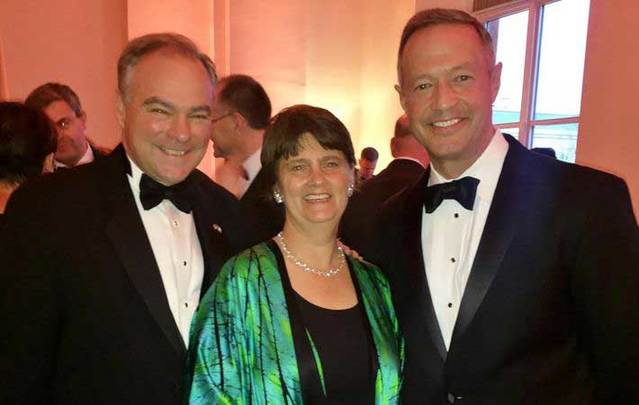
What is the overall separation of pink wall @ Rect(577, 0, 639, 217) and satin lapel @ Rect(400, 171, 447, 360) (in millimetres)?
2630

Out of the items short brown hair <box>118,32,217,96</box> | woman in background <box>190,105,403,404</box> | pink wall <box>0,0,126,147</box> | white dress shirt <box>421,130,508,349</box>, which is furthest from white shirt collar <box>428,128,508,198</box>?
Result: pink wall <box>0,0,126,147</box>

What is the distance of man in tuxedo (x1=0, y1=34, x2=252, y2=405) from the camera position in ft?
4.50

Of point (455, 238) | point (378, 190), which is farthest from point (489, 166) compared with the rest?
point (378, 190)

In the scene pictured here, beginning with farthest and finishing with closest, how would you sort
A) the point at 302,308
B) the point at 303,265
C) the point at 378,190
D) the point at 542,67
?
the point at 542,67, the point at 378,190, the point at 303,265, the point at 302,308

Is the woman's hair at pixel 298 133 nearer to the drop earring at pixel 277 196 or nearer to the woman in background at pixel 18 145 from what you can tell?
the drop earring at pixel 277 196

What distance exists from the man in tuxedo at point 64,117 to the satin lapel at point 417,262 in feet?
8.22

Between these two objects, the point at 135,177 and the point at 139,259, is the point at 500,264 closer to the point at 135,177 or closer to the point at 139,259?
the point at 139,259

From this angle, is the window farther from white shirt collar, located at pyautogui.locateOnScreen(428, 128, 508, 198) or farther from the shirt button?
the shirt button

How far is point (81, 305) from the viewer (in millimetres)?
1399

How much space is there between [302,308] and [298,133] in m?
0.57

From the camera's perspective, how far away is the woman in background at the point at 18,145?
2098 mm

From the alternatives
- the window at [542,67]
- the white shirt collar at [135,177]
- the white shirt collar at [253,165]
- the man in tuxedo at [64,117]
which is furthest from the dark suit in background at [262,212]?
the window at [542,67]

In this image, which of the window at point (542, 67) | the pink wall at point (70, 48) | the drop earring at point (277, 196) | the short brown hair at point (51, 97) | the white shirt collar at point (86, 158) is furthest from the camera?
the pink wall at point (70, 48)

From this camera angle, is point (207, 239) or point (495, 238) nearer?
point (495, 238)
